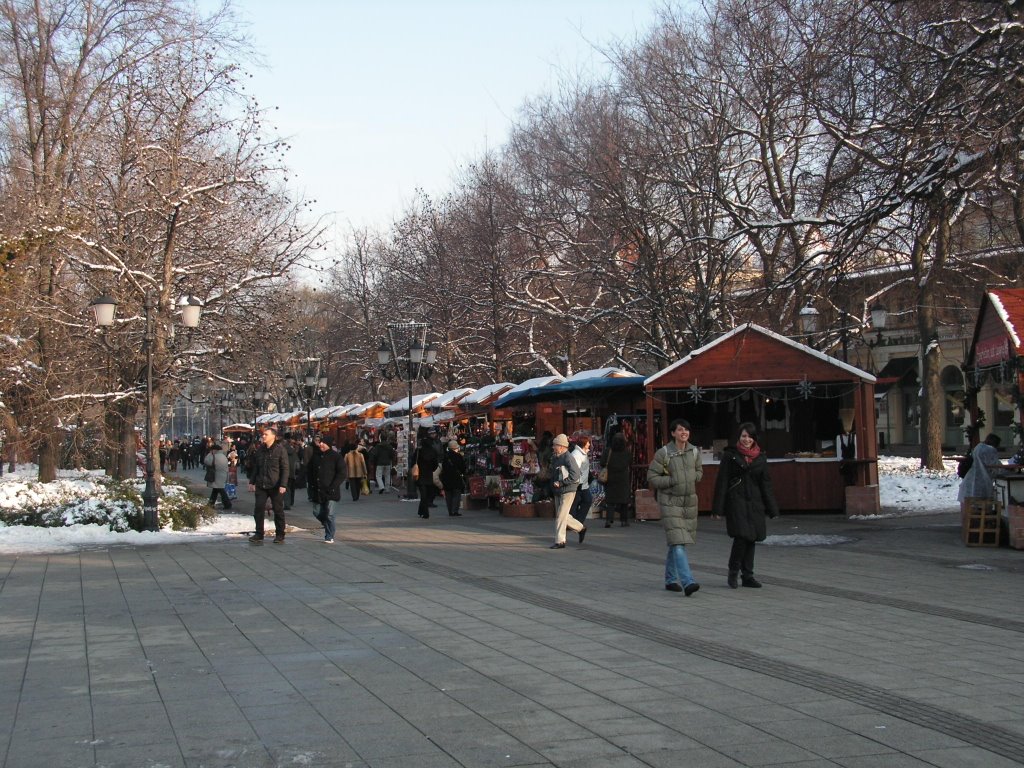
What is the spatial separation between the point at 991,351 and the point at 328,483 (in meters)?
10.1

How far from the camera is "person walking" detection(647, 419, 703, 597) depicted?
1130 cm

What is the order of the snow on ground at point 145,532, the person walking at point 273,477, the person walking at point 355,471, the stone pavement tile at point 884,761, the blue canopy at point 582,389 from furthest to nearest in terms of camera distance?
the person walking at point 355,471
the blue canopy at point 582,389
the person walking at point 273,477
the snow on ground at point 145,532
the stone pavement tile at point 884,761

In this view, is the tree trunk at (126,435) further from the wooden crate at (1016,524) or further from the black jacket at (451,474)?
the wooden crate at (1016,524)

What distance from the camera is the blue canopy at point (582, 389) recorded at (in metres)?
23.2

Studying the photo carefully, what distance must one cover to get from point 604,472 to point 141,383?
11.8 meters

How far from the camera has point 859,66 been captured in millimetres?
15211

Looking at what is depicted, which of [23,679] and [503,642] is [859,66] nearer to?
[503,642]

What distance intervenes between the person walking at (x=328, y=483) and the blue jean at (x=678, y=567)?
24.4 feet

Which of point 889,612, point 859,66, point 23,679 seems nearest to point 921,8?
point 859,66

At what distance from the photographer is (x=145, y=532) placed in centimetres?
1927

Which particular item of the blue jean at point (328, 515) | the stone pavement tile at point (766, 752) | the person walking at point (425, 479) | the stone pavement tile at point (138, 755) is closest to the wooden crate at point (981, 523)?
the blue jean at point (328, 515)

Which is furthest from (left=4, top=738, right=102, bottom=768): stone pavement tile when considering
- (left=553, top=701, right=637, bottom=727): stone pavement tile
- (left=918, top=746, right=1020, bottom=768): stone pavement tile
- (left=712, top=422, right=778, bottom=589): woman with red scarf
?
(left=712, top=422, right=778, bottom=589): woman with red scarf

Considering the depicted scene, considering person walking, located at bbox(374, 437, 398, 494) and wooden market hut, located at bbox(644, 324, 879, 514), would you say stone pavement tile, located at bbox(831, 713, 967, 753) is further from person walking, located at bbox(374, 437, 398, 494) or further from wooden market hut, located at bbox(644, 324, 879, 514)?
person walking, located at bbox(374, 437, 398, 494)

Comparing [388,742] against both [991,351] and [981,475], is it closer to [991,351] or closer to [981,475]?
[981,475]
